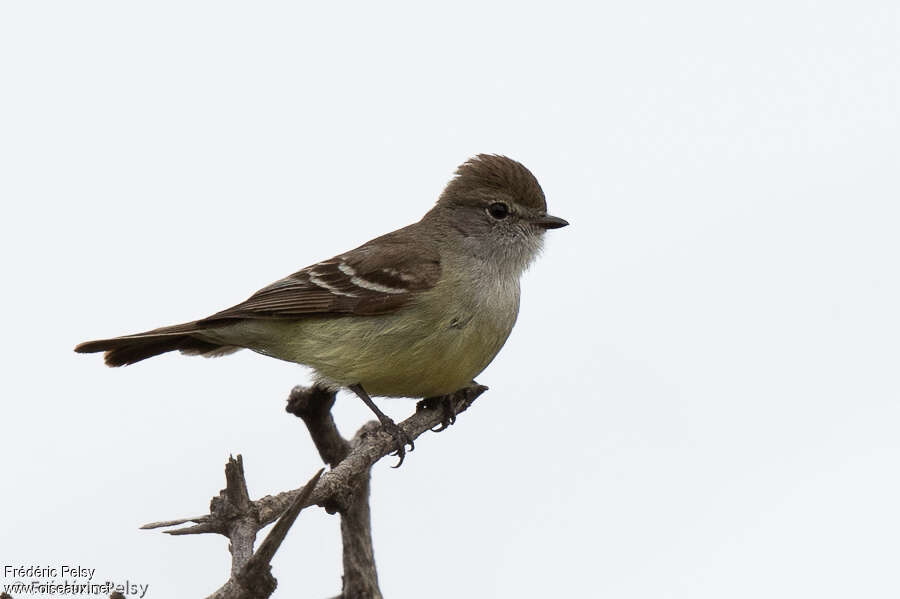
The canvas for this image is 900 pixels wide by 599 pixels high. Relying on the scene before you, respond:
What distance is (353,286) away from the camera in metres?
8.55

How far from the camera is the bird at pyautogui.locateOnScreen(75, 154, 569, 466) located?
8.05 m

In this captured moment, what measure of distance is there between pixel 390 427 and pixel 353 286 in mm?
1284

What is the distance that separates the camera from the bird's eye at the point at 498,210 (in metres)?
9.27

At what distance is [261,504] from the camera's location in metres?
5.14

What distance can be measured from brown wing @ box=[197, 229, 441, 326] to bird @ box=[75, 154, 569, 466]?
0.04 feet

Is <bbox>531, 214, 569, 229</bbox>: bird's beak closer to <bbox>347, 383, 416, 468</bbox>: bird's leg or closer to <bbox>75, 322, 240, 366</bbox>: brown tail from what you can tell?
<bbox>347, 383, 416, 468</bbox>: bird's leg

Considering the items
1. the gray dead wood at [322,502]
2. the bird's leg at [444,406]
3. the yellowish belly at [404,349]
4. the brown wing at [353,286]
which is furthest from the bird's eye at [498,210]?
the bird's leg at [444,406]

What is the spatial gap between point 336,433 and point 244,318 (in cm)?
125

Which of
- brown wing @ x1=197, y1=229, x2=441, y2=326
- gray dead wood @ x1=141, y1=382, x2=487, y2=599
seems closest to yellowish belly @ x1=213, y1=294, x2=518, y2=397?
Answer: brown wing @ x1=197, y1=229, x2=441, y2=326

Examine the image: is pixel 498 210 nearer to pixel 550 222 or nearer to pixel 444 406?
pixel 550 222

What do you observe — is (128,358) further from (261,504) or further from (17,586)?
(261,504)

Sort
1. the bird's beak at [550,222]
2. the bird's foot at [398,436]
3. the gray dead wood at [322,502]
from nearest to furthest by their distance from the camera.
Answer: the gray dead wood at [322,502] < the bird's foot at [398,436] < the bird's beak at [550,222]

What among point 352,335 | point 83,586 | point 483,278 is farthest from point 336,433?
point 83,586

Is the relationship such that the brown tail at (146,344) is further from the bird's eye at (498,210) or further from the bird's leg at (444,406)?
the bird's eye at (498,210)
